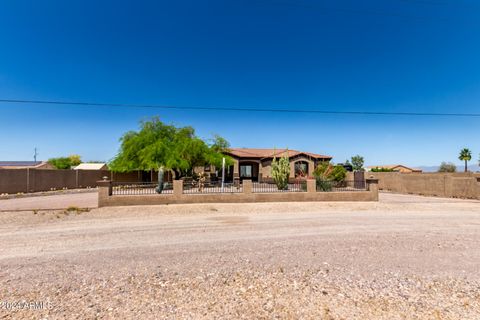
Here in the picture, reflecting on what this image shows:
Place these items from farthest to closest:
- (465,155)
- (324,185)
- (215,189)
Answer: (465,155)
(215,189)
(324,185)

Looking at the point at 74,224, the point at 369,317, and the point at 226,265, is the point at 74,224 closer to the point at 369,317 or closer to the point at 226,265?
the point at 226,265

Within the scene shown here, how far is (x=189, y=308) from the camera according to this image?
3.80 m

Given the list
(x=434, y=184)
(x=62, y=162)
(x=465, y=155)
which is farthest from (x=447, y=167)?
(x=62, y=162)

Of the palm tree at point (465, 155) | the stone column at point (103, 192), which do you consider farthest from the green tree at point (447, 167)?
the stone column at point (103, 192)

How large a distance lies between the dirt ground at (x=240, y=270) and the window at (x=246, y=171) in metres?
25.2

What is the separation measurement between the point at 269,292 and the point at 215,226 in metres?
5.37

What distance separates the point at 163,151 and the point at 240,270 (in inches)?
795

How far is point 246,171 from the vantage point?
117ft

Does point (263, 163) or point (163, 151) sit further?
point (263, 163)

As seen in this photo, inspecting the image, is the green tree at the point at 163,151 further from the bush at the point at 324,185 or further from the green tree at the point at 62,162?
the green tree at the point at 62,162

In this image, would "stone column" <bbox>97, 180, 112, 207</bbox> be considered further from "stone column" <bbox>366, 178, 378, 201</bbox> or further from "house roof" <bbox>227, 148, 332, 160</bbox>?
"house roof" <bbox>227, 148, 332, 160</bbox>

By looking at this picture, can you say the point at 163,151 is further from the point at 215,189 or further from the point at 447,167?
the point at 447,167

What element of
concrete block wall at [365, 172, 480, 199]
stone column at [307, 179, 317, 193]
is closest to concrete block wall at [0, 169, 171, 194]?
stone column at [307, 179, 317, 193]

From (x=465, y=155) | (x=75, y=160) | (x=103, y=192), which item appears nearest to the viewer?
(x=103, y=192)
